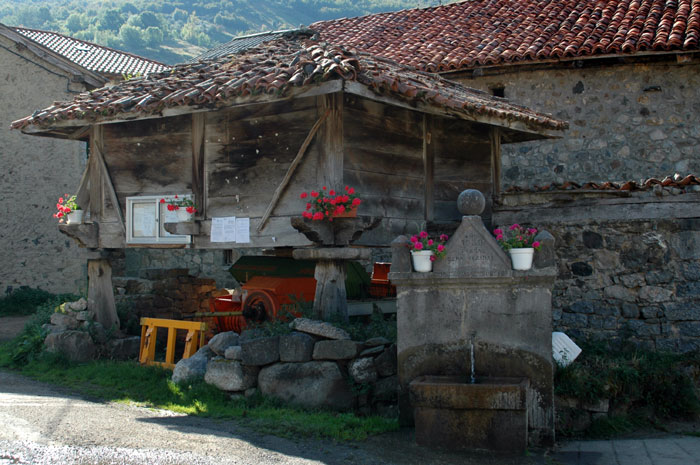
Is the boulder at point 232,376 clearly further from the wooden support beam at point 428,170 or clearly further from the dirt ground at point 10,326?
the dirt ground at point 10,326

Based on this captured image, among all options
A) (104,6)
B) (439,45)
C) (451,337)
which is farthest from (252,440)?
(104,6)

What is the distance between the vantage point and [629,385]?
704 centimetres

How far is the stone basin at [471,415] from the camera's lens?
5348 millimetres

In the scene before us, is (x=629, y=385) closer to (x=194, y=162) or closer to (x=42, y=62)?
(x=194, y=162)

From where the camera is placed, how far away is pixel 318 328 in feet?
23.7

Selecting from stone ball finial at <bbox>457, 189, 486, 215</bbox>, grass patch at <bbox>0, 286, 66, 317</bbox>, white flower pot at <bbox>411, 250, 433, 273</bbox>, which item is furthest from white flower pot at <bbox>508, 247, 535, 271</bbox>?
grass patch at <bbox>0, 286, 66, 317</bbox>

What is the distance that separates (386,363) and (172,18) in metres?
81.6

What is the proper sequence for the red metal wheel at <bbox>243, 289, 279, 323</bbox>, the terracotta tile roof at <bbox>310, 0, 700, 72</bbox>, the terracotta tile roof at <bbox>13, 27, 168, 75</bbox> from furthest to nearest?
the terracotta tile roof at <bbox>13, 27, 168, 75</bbox> < the terracotta tile roof at <bbox>310, 0, 700, 72</bbox> < the red metal wheel at <bbox>243, 289, 279, 323</bbox>

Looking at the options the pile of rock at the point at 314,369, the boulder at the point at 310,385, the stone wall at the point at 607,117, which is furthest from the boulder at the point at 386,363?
the stone wall at the point at 607,117

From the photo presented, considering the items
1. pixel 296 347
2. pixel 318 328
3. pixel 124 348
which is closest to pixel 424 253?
pixel 318 328

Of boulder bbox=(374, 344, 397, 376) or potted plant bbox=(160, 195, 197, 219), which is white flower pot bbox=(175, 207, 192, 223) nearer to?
potted plant bbox=(160, 195, 197, 219)

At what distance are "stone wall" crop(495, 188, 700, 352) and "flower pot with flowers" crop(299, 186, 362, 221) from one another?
280 centimetres

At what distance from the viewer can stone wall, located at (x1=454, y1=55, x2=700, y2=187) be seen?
11617mm

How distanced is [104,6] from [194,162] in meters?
76.0
